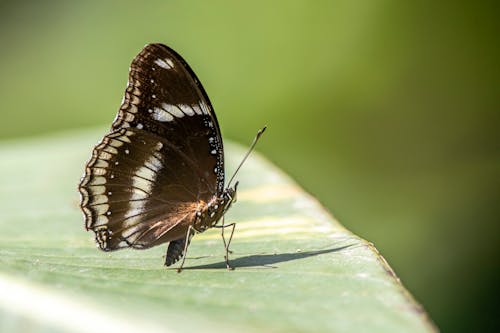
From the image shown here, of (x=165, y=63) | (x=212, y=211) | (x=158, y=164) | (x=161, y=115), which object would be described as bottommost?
(x=212, y=211)

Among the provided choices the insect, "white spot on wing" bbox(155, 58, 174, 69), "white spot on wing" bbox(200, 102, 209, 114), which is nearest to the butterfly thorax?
the insect

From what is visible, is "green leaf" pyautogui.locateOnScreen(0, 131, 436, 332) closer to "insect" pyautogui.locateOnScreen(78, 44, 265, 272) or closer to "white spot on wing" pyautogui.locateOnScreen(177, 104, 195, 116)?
"insect" pyautogui.locateOnScreen(78, 44, 265, 272)

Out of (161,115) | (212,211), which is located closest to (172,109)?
(161,115)

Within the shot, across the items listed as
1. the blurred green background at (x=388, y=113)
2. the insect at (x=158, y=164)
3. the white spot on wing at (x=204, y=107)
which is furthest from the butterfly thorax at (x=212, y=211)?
the blurred green background at (x=388, y=113)

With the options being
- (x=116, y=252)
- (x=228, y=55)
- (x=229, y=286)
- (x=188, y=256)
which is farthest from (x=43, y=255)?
(x=228, y=55)

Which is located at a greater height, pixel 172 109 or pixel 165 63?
pixel 165 63

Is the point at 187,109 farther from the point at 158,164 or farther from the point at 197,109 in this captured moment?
the point at 158,164

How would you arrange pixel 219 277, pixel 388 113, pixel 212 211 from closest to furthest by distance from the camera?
pixel 219 277
pixel 212 211
pixel 388 113
